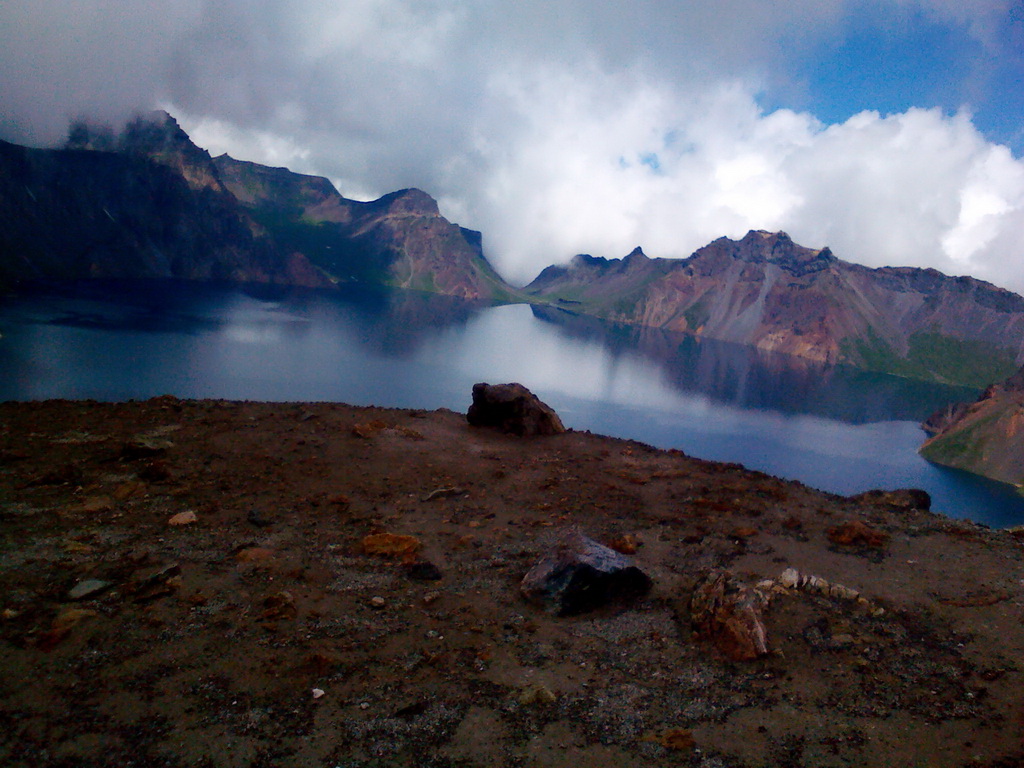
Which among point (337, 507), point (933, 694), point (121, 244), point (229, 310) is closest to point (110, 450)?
point (337, 507)

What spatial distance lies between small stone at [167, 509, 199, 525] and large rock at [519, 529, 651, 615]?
7.34 meters

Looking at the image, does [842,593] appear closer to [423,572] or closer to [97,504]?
[423,572]

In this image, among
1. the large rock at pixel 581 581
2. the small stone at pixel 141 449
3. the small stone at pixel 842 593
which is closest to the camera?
the small stone at pixel 842 593

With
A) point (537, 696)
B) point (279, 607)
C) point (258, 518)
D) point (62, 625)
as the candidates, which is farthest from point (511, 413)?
point (62, 625)

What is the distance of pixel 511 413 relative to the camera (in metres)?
23.3

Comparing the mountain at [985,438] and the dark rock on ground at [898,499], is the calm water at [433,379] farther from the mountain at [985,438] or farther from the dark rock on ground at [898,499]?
the dark rock on ground at [898,499]

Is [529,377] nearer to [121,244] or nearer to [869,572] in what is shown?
[869,572]

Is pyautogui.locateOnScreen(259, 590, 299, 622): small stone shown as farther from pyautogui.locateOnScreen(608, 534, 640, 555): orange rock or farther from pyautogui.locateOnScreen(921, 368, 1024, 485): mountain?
pyautogui.locateOnScreen(921, 368, 1024, 485): mountain

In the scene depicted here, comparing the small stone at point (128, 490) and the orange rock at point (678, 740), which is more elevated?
the orange rock at point (678, 740)

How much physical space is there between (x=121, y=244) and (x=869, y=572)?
23092 cm

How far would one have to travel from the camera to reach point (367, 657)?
28.9ft

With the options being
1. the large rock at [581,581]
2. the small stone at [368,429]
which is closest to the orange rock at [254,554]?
the large rock at [581,581]

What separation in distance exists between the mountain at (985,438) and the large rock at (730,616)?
11548cm

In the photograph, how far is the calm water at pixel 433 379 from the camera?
68.1 metres
